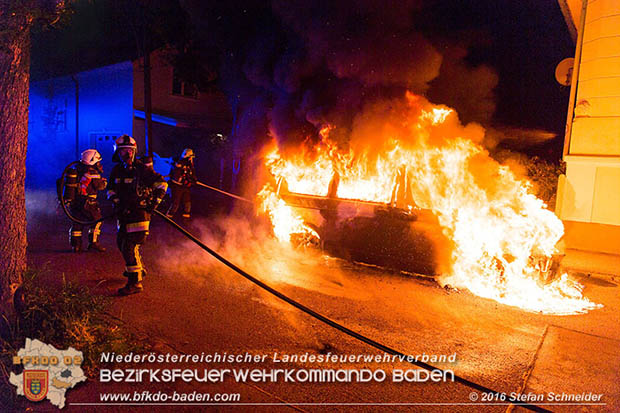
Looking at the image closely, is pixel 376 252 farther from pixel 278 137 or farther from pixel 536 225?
pixel 278 137

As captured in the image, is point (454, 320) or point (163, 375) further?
point (454, 320)

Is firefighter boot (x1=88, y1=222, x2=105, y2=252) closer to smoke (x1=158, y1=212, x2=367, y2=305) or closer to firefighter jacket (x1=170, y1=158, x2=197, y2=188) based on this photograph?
smoke (x1=158, y1=212, x2=367, y2=305)

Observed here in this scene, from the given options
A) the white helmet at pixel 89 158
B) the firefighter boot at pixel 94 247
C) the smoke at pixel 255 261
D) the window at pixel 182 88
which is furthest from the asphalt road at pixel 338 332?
the window at pixel 182 88

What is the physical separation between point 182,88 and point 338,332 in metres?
16.5

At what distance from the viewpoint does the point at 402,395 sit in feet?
11.0

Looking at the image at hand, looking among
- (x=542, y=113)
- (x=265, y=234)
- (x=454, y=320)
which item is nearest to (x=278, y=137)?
(x=265, y=234)

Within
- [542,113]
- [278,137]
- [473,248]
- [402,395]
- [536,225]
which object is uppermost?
[542,113]

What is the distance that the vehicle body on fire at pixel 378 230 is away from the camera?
6.30 meters

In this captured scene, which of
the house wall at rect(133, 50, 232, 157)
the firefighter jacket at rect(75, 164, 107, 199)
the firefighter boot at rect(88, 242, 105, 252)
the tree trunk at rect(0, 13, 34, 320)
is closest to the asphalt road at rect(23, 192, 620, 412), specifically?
the firefighter boot at rect(88, 242, 105, 252)

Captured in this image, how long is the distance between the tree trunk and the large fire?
4438 mm

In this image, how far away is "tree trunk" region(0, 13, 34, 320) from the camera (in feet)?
11.8

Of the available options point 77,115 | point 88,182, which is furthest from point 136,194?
point 77,115

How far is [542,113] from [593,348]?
1215 cm

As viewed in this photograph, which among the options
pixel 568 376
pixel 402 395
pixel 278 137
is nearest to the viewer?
pixel 402 395
